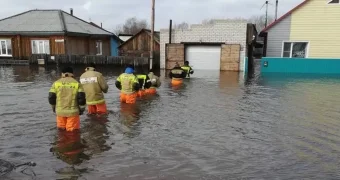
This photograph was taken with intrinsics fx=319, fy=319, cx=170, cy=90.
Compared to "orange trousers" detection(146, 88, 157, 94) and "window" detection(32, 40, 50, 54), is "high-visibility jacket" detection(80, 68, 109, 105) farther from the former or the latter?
"window" detection(32, 40, 50, 54)

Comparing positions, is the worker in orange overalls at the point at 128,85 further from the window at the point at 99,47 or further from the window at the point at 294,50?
the window at the point at 99,47

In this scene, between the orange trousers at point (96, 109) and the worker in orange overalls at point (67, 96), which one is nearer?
the worker in orange overalls at point (67, 96)

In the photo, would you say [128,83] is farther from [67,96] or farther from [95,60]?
[95,60]

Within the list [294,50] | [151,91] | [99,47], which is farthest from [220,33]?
[99,47]

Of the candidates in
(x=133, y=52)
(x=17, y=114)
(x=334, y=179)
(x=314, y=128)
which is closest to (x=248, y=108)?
(x=314, y=128)

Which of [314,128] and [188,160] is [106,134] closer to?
[188,160]

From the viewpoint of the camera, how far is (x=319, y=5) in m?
23.4

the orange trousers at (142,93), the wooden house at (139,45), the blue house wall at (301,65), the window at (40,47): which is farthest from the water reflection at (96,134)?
the window at (40,47)

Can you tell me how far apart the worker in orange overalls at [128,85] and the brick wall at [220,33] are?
15.6 meters

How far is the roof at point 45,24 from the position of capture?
103ft

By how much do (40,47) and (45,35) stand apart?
5.14ft

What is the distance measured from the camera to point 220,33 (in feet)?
82.9

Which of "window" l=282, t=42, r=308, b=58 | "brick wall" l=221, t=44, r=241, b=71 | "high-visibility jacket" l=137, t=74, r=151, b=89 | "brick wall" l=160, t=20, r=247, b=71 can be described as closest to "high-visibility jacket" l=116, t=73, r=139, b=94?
"high-visibility jacket" l=137, t=74, r=151, b=89

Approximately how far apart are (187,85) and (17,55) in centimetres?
2267
